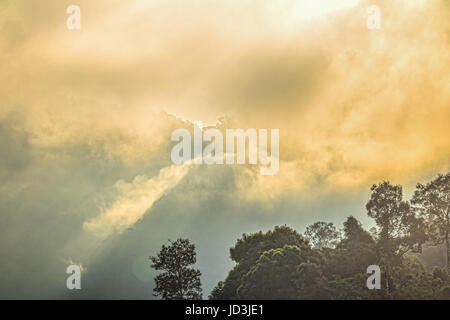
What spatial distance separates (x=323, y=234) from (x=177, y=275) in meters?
61.7

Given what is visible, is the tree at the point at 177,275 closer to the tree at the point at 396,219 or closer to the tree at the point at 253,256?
the tree at the point at 253,256

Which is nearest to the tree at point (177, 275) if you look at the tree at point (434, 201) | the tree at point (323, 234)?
the tree at point (434, 201)

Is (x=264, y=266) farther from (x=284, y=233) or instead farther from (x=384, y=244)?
(x=384, y=244)

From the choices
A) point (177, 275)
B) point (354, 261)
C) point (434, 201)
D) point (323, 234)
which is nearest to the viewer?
point (354, 261)

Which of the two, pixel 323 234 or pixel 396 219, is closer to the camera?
pixel 396 219

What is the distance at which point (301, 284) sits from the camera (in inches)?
1934

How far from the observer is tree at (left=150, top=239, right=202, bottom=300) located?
54.3 meters

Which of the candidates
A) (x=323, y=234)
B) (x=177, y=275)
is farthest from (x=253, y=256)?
(x=323, y=234)

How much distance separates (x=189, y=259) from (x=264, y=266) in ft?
33.2

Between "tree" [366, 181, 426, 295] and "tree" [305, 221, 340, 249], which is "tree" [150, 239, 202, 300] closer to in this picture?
"tree" [366, 181, 426, 295]

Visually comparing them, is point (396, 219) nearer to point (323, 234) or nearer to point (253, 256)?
point (253, 256)

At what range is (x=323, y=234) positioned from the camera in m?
109
